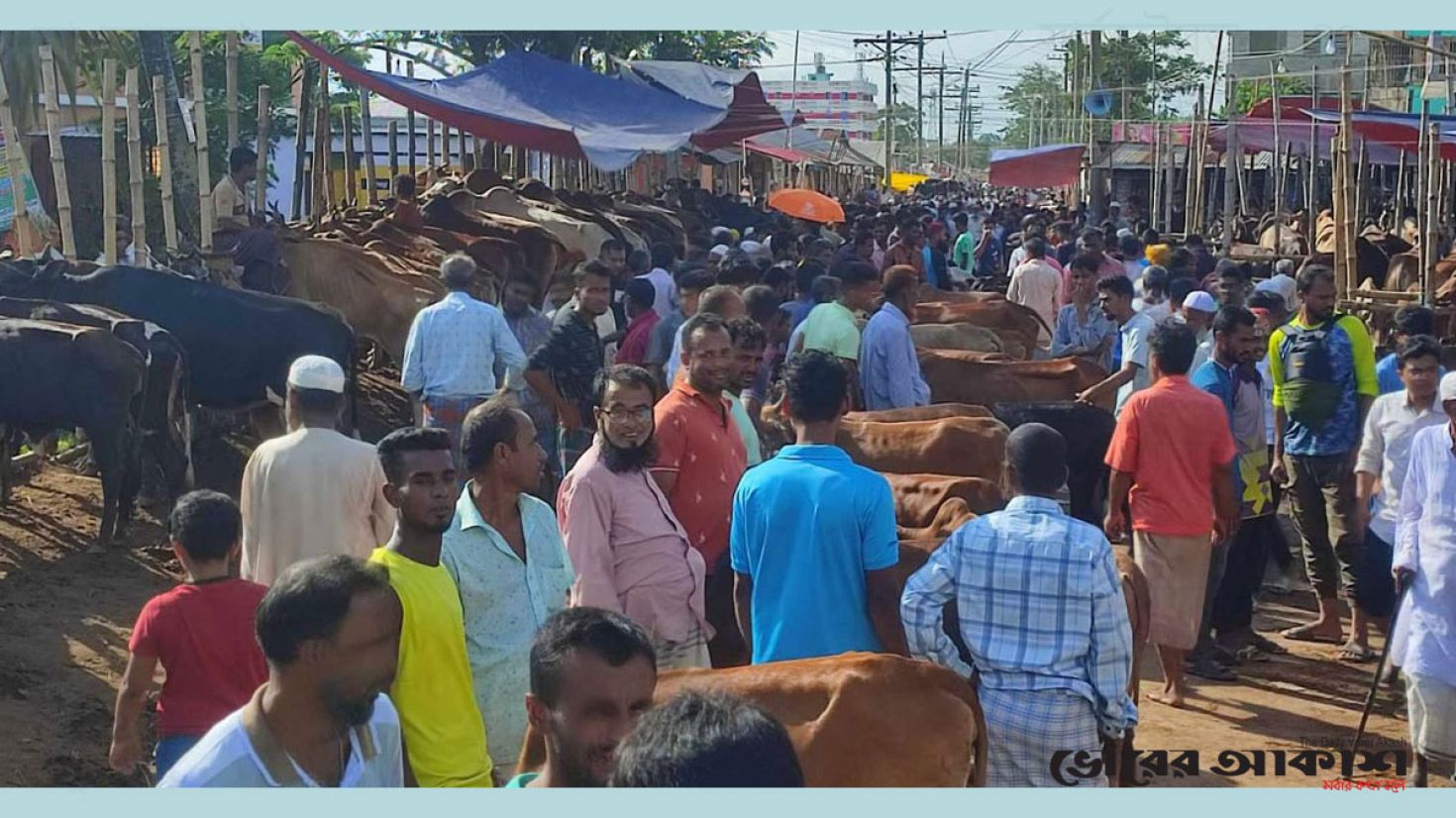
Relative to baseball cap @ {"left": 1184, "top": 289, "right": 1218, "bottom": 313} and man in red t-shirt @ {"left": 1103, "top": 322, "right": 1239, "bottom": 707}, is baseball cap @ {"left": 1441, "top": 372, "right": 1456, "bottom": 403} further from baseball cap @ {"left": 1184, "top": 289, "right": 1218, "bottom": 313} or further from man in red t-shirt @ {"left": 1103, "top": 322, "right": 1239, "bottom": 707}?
baseball cap @ {"left": 1184, "top": 289, "right": 1218, "bottom": 313}

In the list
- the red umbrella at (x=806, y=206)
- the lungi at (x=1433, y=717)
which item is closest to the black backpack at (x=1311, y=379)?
the lungi at (x=1433, y=717)

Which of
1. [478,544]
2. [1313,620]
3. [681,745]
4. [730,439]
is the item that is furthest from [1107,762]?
[1313,620]

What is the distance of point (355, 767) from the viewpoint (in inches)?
130

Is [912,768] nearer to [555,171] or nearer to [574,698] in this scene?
[574,698]

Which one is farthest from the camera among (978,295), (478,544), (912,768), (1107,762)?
(978,295)

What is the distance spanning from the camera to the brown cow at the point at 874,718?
4.61 m

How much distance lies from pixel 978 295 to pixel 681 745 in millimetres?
13441

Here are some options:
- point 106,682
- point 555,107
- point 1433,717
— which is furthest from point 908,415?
point 555,107

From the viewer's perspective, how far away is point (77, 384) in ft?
31.7

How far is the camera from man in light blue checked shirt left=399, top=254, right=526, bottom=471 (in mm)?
9203

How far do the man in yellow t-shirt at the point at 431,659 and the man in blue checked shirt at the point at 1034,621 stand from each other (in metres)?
1.39

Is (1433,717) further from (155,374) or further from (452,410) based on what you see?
(155,374)

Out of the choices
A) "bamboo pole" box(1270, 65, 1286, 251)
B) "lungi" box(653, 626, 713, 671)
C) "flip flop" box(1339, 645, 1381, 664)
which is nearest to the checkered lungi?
"lungi" box(653, 626, 713, 671)

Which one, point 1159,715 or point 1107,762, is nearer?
point 1107,762
